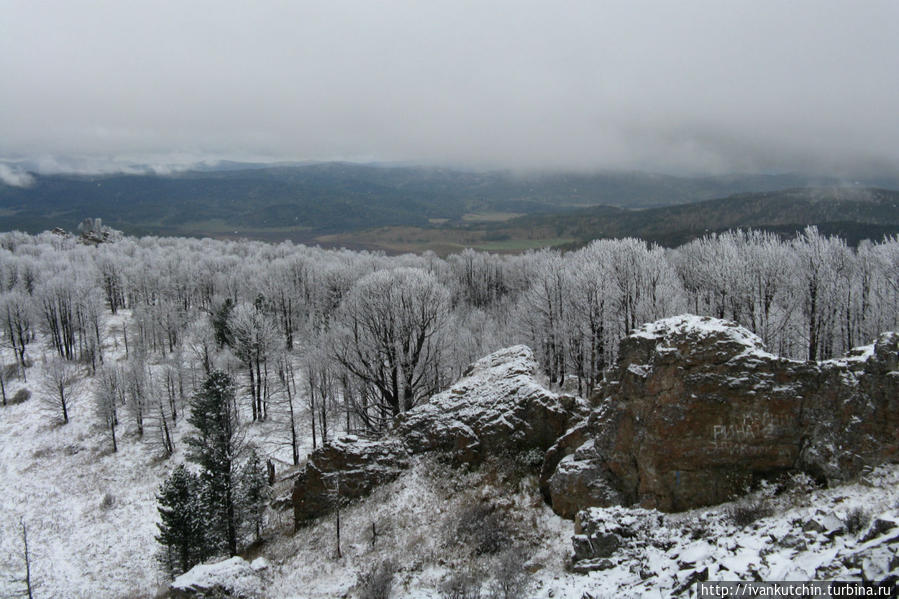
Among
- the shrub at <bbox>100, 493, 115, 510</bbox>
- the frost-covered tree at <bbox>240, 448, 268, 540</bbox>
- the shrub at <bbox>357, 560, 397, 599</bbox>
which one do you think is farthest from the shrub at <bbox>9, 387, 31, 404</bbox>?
the shrub at <bbox>357, 560, 397, 599</bbox>

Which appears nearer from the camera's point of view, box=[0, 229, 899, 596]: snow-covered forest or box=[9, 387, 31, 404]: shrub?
box=[0, 229, 899, 596]: snow-covered forest

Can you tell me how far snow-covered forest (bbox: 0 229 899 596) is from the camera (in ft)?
124

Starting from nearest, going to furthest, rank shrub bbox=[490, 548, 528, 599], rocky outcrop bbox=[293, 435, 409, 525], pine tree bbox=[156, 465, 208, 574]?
1. shrub bbox=[490, 548, 528, 599]
2. rocky outcrop bbox=[293, 435, 409, 525]
3. pine tree bbox=[156, 465, 208, 574]

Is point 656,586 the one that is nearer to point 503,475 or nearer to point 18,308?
point 503,475

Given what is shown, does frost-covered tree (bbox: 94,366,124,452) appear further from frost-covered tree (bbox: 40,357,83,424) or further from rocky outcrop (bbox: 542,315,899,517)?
rocky outcrop (bbox: 542,315,899,517)

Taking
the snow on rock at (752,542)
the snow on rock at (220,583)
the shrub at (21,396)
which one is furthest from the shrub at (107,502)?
the snow on rock at (752,542)

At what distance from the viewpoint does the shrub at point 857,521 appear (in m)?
10.4

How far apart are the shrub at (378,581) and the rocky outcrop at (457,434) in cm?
610

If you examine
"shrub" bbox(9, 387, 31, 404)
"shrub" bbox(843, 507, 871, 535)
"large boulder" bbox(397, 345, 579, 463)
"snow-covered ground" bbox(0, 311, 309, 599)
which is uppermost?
"shrub" bbox(843, 507, 871, 535)

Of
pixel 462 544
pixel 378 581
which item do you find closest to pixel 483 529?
pixel 462 544

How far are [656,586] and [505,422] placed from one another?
10.8 meters

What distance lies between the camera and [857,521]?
10484mm

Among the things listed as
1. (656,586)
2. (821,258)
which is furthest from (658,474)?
(821,258)

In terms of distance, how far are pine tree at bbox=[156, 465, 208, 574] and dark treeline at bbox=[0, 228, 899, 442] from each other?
11.8 meters
